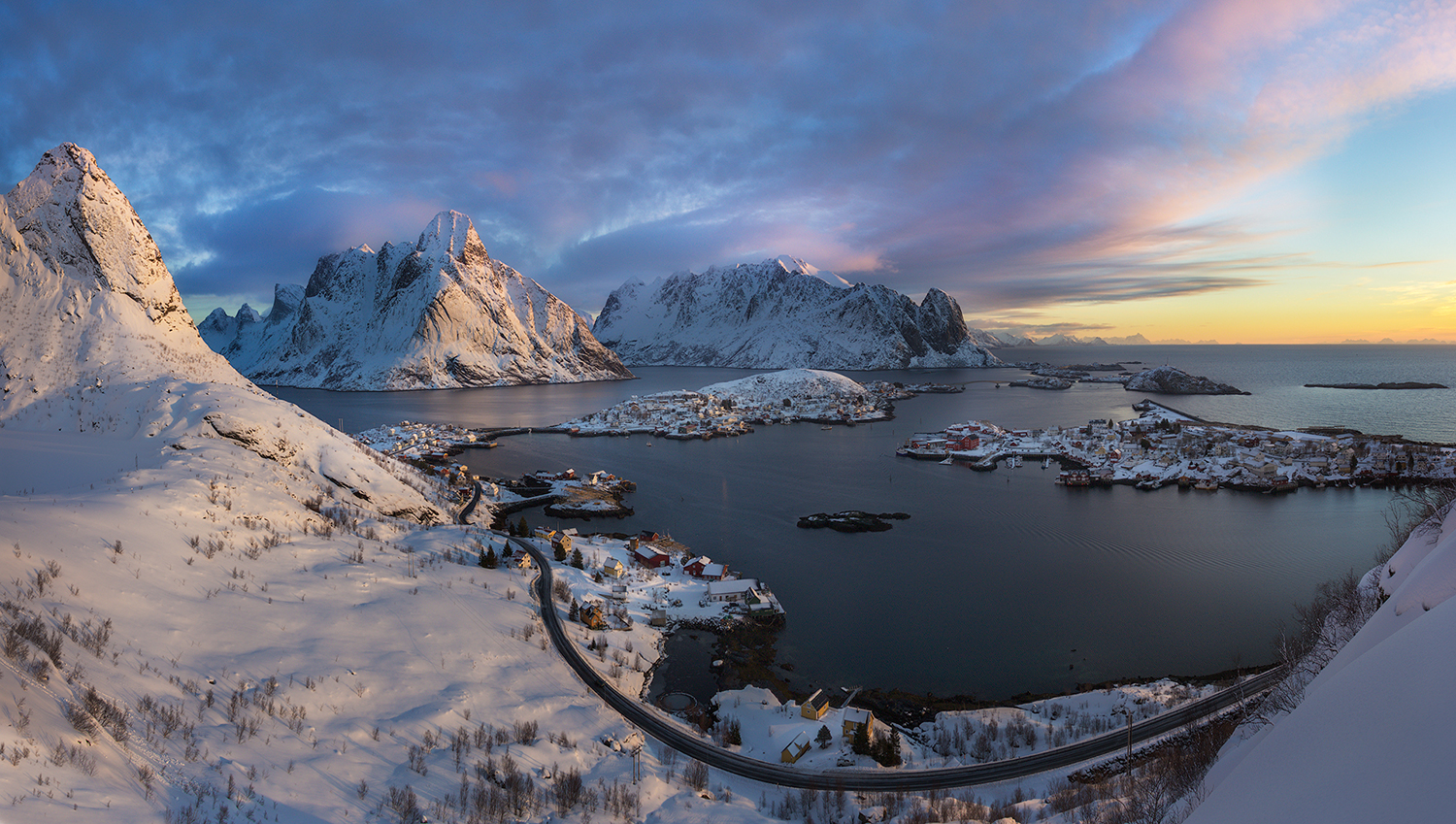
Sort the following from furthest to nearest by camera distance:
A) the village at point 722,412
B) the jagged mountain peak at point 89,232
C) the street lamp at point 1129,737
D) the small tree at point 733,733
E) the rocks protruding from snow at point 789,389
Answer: the rocks protruding from snow at point 789,389 → the village at point 722,412 → the jagged mountain peak at point 89,232 → the small tree at point 733,733 → the street lamp at point 1129,737

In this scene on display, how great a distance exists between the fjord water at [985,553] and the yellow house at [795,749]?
197 inches

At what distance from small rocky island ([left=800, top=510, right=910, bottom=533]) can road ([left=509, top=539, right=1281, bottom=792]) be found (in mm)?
18006

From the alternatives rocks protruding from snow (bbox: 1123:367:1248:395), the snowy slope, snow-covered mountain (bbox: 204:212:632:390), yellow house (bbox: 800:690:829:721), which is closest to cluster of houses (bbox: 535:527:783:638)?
the snowy slope

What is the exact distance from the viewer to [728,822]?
8.82m

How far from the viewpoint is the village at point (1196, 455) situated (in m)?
41.2

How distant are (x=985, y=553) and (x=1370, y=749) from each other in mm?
26592

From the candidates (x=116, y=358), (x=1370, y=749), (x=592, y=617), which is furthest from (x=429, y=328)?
(x=1370, y=749)

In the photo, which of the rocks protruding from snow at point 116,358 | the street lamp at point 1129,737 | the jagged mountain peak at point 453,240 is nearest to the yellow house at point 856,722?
the street lamp at point 1129,737

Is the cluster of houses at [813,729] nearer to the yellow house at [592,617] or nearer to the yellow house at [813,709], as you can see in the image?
the yellow house at [813,709]

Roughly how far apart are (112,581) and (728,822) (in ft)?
35.9

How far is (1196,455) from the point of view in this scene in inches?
1847

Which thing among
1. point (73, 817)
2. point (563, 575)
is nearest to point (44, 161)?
point (563, 575)

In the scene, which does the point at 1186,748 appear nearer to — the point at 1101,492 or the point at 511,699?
the point at 511,699

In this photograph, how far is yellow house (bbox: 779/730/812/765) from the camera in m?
12.2
